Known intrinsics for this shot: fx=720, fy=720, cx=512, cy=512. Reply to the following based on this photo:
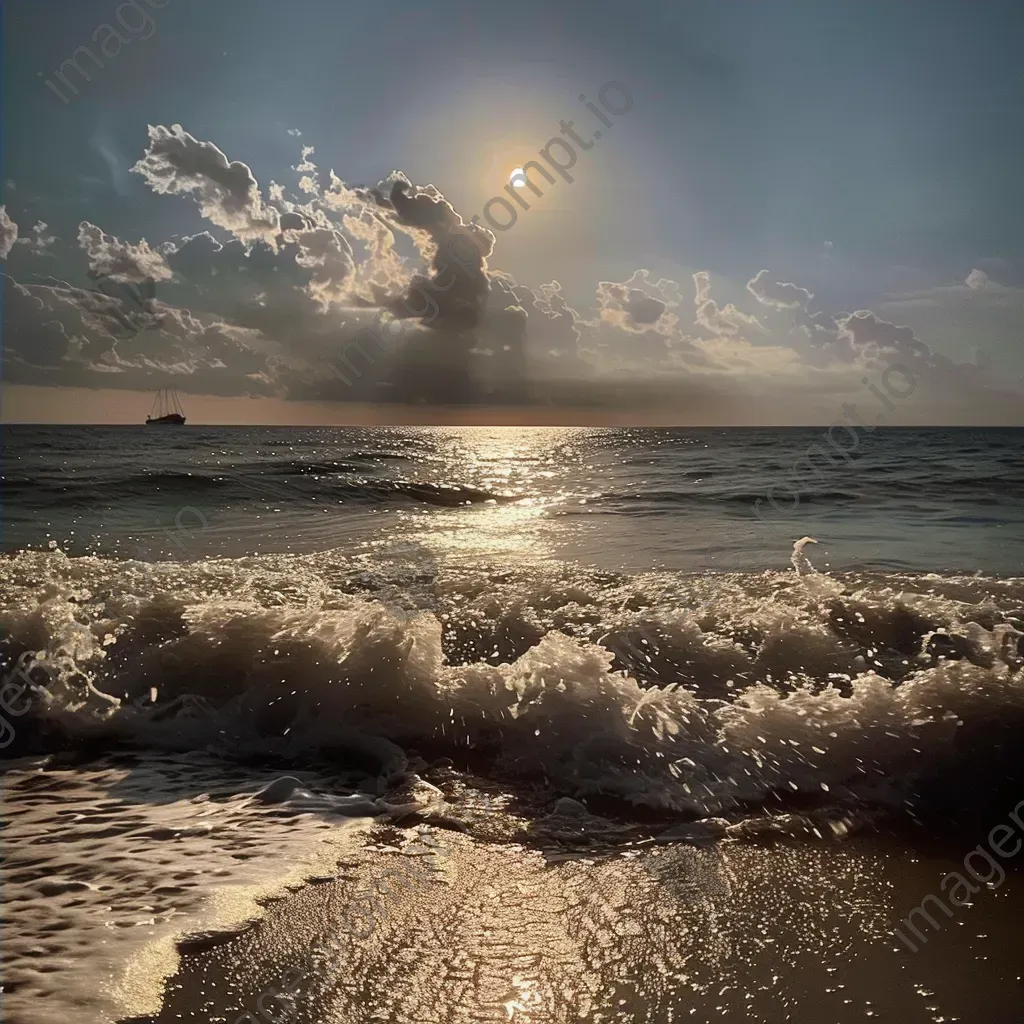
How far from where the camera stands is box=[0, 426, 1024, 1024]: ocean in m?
2.45

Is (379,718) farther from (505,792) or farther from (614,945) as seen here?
(614,945)

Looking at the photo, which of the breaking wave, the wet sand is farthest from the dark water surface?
the wet sand

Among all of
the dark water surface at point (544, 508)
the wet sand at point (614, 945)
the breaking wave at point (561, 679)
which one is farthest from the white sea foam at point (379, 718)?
the dark water surface at point (544, 508)

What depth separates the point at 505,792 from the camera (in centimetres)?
389

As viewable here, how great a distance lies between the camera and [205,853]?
3.19m

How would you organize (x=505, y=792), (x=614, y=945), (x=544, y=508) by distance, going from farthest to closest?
(x=544, y=508)
(x=505, y=792)
(x=614, y=945)

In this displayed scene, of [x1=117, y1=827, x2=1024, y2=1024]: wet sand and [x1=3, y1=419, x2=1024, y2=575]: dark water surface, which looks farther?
[x1=3, y1=419, x2=1024, y2=575]: dark water surface

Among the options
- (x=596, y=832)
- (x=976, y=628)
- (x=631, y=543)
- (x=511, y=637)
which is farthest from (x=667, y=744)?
(x=631, y=543)

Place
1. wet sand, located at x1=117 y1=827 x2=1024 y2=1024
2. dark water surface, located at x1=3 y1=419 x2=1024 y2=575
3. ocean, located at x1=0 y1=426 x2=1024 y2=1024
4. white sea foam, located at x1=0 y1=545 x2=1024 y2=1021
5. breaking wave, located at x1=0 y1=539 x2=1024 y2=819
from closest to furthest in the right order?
wet sand, located at x1=117 y1=827 x2=1024 y2=1024, ocean, located at x1=0 y1=426 x2=1024 y2=1024, white sea foam, located at x1=0 y1=545 x2=1024 y2=1021, breaking wave, located at x1=0 y1=539 x2=1024 y2=819, dark water surface, located at x1=3 y1=419 x2=1024 y2=575

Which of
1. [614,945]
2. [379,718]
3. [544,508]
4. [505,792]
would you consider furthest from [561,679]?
[544,508]

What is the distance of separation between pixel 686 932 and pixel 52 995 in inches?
85.4

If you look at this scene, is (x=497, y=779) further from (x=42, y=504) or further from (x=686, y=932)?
(x=42, y=504)

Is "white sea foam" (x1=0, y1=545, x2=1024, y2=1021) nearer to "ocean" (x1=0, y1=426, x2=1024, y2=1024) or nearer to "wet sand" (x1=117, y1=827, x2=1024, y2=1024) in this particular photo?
"ocean" (x1=0, y1=426, x2=1024, y2=1024)

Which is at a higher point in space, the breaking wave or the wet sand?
the breaking wave
